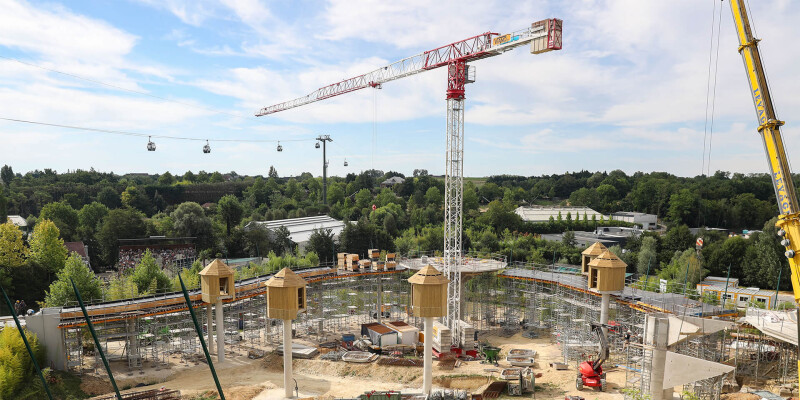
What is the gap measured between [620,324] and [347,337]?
1958 centimetres

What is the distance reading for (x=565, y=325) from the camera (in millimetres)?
36406

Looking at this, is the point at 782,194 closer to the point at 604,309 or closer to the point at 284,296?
the point at 604,309

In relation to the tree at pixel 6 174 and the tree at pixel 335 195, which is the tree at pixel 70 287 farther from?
the tree at pixel 6 174

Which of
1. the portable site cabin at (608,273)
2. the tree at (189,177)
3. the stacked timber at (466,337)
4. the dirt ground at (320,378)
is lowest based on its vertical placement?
the dirt ground at (320,378)

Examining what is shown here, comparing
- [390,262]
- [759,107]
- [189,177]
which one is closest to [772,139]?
[759,107]

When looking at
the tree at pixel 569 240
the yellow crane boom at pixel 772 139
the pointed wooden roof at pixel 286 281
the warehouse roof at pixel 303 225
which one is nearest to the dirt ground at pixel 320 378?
the pointed wooden roof at pixel 286 281

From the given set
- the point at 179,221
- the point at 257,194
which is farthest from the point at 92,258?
the point at 257,194

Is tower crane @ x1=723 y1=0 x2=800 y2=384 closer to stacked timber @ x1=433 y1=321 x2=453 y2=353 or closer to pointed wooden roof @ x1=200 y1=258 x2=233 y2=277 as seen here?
stacked timber @ x1=433 y1=321 x2=453 y2=353

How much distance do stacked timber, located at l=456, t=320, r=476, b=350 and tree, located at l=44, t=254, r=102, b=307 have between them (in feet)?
84.3

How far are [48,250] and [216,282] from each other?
1022 inches

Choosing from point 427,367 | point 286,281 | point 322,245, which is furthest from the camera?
point 322,245

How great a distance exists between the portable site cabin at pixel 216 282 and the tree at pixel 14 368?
29.8 ft

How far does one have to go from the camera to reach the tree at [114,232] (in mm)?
62281

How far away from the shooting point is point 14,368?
23.0 metres
